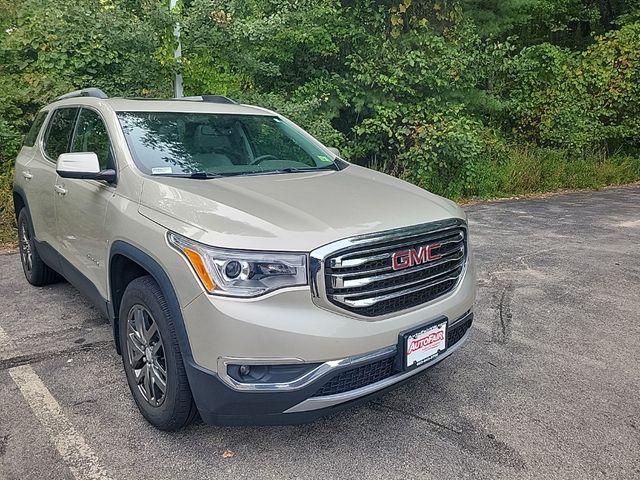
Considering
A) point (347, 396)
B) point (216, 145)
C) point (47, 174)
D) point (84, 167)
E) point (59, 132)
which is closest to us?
point (347, 396)

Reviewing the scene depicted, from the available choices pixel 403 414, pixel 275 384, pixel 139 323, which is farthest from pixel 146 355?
pixel 403 414

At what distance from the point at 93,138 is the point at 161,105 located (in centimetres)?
51

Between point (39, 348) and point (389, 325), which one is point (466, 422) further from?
A: point (39, 348)

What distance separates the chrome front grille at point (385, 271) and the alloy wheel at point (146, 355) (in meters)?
0.92

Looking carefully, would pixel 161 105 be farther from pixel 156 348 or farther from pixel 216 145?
pixel 156 348

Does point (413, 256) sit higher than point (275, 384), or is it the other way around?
point (413, 256)

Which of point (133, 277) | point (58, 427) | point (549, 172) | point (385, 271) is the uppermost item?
point (385, 271)

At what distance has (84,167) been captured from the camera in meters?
2.92

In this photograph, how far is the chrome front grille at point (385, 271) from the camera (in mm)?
2289

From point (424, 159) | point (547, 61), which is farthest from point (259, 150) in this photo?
point (547, 61)

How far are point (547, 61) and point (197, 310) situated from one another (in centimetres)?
1320

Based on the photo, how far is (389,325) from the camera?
2.43 m

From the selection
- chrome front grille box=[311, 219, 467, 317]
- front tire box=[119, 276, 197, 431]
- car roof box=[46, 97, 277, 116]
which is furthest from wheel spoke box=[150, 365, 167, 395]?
car roof box=[46, 97, 277, 116]

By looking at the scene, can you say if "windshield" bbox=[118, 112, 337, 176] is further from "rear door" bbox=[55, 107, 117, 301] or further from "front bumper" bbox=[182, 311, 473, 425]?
"front bumper" bbox=[182, 311, 473, 425]
